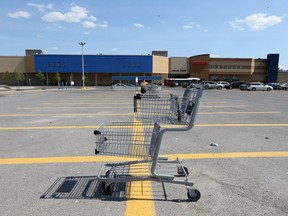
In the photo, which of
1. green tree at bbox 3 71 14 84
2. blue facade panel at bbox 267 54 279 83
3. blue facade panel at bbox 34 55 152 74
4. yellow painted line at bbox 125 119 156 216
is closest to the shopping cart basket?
yellow painted line at bbox 125 119 156 216

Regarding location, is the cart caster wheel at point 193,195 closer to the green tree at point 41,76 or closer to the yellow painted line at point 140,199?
the yellow painted line at point 140,199

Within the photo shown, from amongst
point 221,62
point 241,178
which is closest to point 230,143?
point 241,178

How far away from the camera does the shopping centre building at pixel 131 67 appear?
65.1 metres

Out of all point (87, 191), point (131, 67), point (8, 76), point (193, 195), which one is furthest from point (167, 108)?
point (8, 76)

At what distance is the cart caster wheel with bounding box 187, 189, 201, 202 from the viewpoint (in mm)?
3021

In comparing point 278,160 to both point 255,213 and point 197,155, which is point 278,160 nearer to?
point 197,155

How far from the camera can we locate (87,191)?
3.28 metres

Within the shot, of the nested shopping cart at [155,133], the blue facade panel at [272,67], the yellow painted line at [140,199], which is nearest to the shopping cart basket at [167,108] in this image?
the nested shopping cart at [155,133]

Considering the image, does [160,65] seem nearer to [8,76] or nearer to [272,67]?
[272,67]

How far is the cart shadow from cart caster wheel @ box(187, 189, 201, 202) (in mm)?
84

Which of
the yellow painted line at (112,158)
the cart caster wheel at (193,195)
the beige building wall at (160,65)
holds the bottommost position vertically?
the yellow painted line at (112,158)

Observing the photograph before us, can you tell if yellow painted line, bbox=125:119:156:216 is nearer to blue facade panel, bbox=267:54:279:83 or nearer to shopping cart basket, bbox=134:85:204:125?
shopping cart basket, bbox=134:85:204:125

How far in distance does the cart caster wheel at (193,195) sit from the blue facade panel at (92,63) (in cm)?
6452

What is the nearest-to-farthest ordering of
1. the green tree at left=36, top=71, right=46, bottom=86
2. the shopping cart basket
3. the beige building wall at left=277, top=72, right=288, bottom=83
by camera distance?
the shopping cart basket, the green tree at left=36, top=71, right=46, bottom=86, the beige building wall at left=277, top=72, right=288, bottom=83
